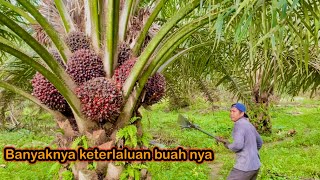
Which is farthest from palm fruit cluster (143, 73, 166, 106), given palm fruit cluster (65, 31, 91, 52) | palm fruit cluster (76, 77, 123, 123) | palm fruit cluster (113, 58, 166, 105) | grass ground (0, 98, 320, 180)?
palm fruit cluster (65, 31, 91, 52)

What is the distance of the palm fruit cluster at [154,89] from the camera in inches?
126

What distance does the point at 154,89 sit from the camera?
127 inches

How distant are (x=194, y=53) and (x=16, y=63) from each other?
83.9 inches

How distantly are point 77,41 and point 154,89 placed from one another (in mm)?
806

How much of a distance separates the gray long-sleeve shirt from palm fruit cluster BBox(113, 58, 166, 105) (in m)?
0.82

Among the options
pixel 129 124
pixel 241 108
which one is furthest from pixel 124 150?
pixel 241 108

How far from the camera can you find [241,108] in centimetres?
347

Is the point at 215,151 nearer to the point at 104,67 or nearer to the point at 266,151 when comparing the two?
the point at 266,151

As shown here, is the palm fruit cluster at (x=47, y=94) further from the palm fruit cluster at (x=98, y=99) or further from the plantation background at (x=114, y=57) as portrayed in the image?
Answer: the palm fruit cluster at (x=98, y=99)

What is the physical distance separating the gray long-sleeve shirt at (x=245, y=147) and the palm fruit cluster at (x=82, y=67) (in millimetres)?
1390

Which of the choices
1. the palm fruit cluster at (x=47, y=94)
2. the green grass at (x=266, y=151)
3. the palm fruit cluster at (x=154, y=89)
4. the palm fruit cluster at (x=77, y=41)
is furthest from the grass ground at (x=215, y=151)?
the palm fruit cluster at (x=77, y=41)

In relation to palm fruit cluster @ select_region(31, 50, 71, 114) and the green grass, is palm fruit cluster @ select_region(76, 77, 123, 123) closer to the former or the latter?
palm fruit cluster @ select_region(31, 50, 71, 114)

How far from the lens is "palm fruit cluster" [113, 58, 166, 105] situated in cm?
304

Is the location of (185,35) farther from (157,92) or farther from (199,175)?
(199,175)
